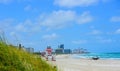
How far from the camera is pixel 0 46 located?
25.5ft

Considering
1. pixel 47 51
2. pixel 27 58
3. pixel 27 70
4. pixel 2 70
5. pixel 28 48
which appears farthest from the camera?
pixel 47 51

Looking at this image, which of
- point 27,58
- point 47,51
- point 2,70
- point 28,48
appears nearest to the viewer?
point 2,70

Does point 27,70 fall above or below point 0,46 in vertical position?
below

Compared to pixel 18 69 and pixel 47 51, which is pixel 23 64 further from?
pixel 47 51

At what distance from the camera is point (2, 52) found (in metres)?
7.59

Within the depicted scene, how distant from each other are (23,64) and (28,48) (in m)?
3.25

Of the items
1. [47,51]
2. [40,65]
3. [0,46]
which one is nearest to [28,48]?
[40,65]

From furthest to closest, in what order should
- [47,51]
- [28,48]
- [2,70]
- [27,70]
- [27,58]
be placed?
1. [47,51]
2. [28,48]
3. [27,58]
4. [27,70]
5. [2,70]

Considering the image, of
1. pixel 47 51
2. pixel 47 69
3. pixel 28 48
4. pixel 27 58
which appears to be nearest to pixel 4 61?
pixel 27 58

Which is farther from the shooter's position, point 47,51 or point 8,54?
point 47,51

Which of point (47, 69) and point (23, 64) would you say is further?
point (47, 69)

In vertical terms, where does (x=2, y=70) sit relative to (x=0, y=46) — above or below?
below

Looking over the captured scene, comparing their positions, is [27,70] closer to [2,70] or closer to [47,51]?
[2,70]

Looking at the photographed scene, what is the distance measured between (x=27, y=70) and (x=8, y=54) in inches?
19.1
